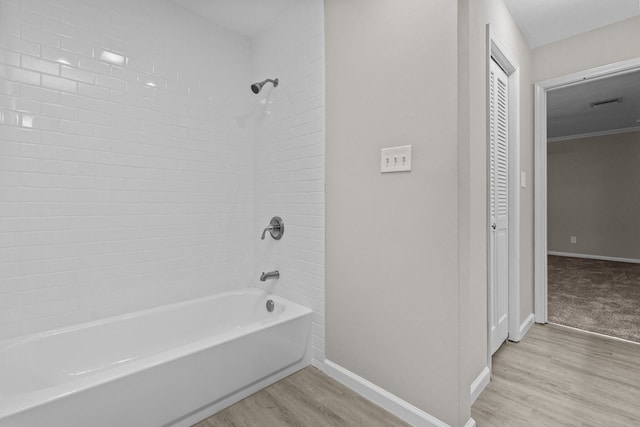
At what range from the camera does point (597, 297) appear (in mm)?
3367

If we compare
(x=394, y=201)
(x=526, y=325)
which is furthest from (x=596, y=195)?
(x=394, y=201)

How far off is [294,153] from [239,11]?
3.68ft

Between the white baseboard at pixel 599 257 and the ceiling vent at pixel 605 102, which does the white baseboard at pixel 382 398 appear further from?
the white baseboard at pixel 599 257

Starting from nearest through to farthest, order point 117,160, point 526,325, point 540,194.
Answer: point 117,160 < point 526,325 < point 540,194

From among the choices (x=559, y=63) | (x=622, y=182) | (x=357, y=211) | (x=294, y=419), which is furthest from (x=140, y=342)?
(x=622, y=182)

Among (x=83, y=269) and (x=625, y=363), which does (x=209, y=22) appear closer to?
(x=83, y=269)

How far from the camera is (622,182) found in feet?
18.0

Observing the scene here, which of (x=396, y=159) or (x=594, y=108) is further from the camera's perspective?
(x=594, y=108)

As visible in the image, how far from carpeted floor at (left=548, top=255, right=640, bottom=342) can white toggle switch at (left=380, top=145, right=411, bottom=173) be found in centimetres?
238

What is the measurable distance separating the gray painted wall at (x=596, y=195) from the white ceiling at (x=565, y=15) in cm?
455

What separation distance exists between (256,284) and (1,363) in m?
1.50

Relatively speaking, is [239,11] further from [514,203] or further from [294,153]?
[514,203]

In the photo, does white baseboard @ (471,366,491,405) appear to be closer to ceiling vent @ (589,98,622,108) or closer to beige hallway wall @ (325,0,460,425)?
beige hallway wall @ (325,0,460,425)

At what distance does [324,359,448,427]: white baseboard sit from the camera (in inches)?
57.2
